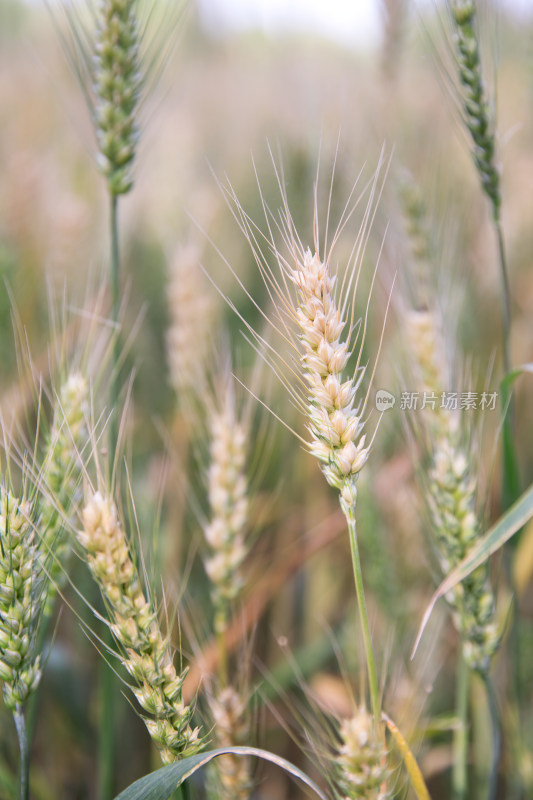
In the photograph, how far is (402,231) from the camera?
3.95ft

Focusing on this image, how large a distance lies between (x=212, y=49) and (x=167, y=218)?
929 centimetres

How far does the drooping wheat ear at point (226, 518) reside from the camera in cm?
89

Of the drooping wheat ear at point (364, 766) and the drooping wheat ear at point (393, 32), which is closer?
the drooping wheat ear at point (364, 766)

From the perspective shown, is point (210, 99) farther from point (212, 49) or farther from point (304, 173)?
point (212, 49)

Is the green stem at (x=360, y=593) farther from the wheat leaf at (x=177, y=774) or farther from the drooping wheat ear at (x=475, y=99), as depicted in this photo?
the drooping wheat ear at (x=475, y=99)

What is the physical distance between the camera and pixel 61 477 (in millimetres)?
808

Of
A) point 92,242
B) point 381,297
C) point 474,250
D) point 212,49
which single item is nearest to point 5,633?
point 381,297

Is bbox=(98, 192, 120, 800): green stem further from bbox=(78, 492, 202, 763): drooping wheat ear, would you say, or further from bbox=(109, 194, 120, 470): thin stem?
bbox=(78, 492, 202, 763): drooping wheat ear

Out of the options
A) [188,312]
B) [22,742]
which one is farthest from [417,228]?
[22,742]

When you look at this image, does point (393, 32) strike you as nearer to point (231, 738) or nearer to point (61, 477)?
point (61, 477)

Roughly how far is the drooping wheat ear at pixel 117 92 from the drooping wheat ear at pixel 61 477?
1.01 feet

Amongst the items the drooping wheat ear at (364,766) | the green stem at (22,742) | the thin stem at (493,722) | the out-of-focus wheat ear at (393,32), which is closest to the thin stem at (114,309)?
the green stem at (22,742)

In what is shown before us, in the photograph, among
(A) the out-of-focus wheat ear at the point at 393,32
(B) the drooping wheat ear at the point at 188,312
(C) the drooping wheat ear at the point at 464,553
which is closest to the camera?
(C) the drooping wheat ear at the point at 464,553

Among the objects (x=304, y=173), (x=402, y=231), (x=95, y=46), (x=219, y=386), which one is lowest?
(x=219, y=386)
